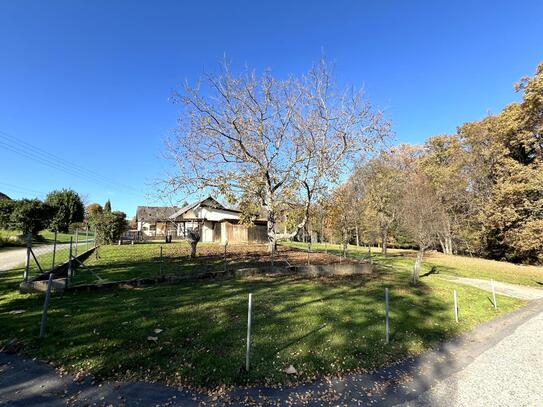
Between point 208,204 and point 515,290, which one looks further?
point 208,204

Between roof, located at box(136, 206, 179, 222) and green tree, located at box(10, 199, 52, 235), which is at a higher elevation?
roof, located at box(136, 206, 179, 222)

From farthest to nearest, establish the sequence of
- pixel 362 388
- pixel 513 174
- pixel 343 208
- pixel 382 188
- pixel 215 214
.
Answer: pixel 215 214 < pixel 382 188 < pixel 513 174 < pixel 343 208 < pixel 362 388

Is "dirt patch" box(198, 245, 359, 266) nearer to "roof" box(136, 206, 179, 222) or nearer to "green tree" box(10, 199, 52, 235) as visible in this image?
"green tree" box(10, 199, 52, 235)

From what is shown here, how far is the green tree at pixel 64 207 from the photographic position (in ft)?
144

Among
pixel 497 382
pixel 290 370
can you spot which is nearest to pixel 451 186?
pixel 497 382

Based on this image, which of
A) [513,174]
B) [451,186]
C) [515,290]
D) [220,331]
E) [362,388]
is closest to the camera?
[362,388]

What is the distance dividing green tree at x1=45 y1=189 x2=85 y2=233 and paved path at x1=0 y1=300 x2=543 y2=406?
4708cm

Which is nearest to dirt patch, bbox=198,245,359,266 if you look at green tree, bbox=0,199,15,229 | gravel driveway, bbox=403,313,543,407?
gravel driveway, bbox=403,313,543,407

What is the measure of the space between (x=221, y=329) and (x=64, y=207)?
160ft

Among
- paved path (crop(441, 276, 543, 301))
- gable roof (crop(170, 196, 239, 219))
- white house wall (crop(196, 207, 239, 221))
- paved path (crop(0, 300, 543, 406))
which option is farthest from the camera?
white house wall (crop(196, 207, 239, 221))

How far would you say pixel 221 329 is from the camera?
20.6ft

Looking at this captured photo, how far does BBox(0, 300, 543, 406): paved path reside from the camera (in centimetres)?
399

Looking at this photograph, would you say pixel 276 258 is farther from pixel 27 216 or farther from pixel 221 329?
pixel 27 216

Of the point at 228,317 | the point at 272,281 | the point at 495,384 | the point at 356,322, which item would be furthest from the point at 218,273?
the point at 495,384
